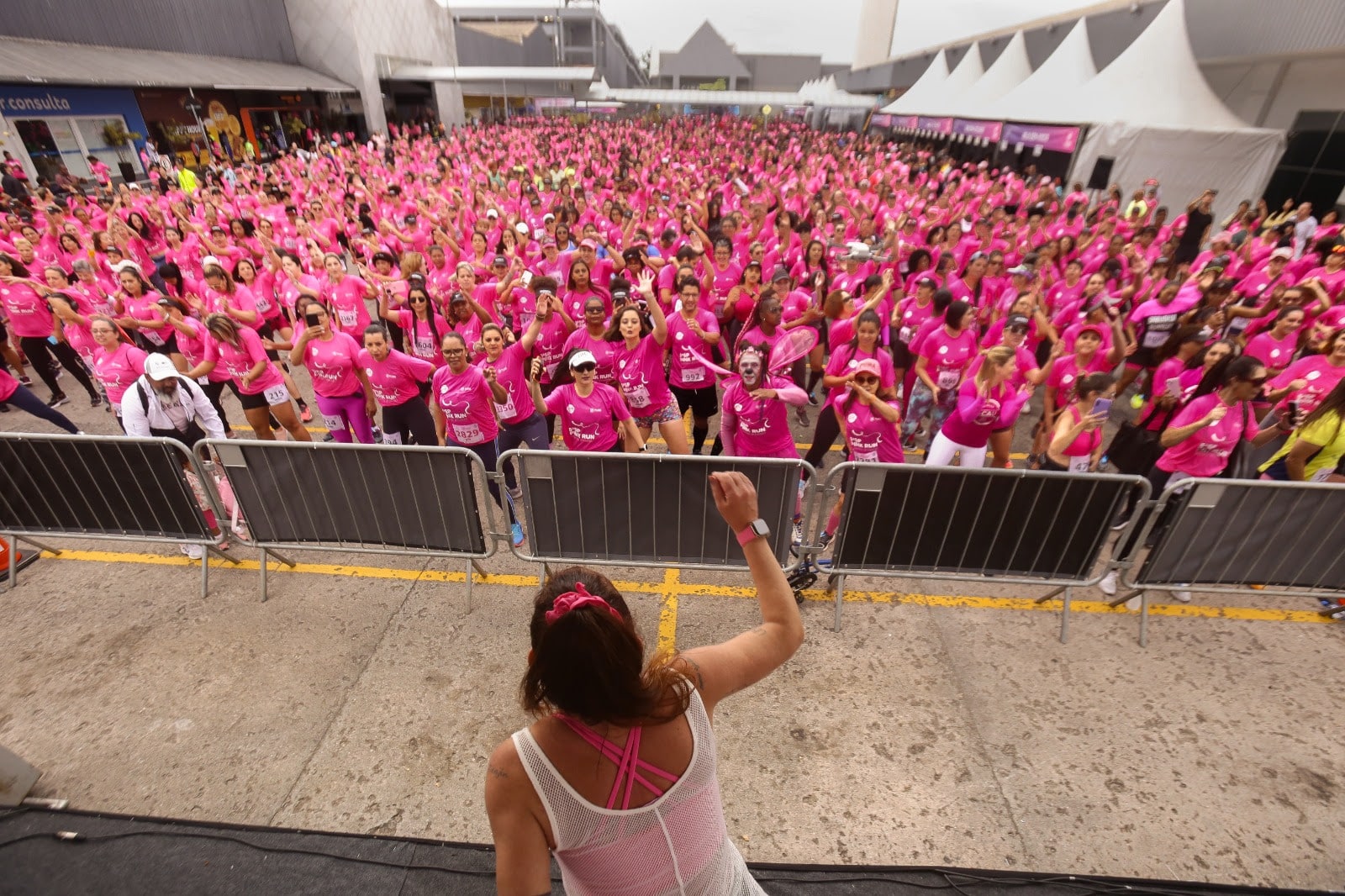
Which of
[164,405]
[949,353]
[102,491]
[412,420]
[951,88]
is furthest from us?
[951,88]

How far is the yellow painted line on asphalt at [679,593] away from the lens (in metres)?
4.96

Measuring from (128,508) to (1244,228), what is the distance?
56.4 feet

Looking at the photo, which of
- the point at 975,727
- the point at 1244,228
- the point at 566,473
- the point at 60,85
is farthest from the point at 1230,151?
the point at 60,85

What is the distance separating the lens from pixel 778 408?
5203 millimetres

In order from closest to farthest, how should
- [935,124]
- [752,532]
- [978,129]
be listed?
[752,532]
[978,129]
[935,124]

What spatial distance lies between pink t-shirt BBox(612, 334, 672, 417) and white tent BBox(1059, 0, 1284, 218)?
18288 millimetres

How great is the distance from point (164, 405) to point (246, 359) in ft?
3.82

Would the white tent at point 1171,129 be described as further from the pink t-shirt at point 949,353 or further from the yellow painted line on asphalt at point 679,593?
the yellow painted line on asphalt at point 679,593

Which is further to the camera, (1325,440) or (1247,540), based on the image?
(1325,440)

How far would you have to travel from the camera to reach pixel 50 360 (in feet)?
27.5

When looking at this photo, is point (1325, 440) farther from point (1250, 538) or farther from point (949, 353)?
point (949, 353)

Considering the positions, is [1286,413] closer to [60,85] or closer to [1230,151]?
[1230,151]

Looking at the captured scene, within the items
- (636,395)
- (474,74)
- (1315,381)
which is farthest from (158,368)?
(474,74)

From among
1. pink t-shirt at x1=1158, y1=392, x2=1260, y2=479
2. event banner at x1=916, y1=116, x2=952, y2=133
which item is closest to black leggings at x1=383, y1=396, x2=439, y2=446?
pink t-shirt at x1=1158, y1=392, x2=1260, y2=479
